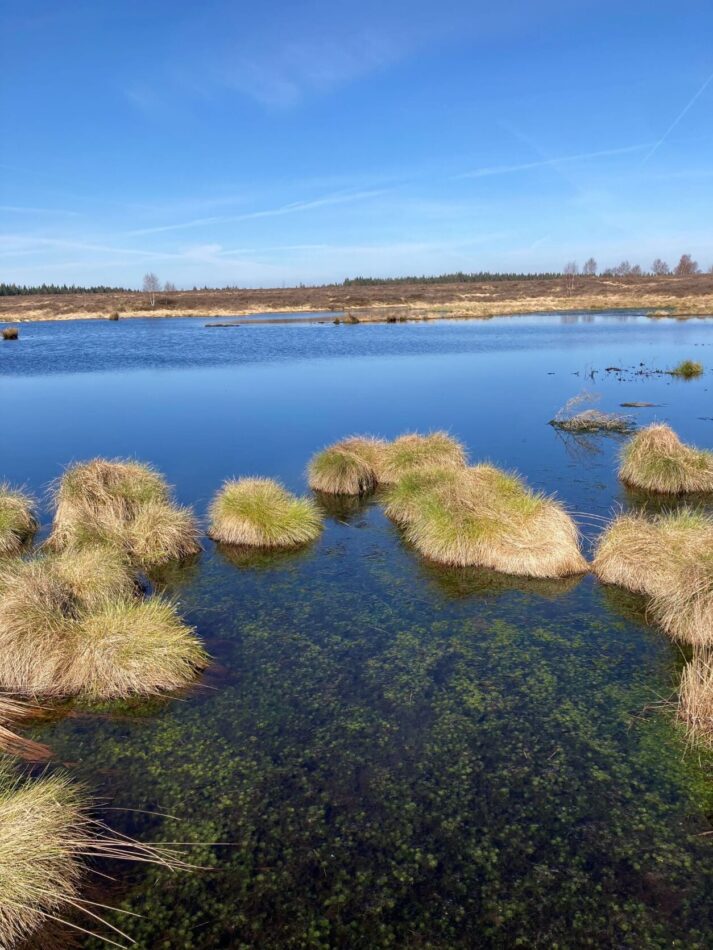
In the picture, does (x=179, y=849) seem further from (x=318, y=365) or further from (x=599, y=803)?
(x=318, y=365)

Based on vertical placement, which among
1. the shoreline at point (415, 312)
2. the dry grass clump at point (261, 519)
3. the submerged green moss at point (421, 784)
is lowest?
the submerged green moss at point (421, 784)

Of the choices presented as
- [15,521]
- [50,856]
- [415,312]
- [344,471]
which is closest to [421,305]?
[415,312]

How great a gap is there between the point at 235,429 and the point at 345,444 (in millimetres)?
7674

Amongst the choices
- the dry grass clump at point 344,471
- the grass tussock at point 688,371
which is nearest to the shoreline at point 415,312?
the grass tussock at point 688,371

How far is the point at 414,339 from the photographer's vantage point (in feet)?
184

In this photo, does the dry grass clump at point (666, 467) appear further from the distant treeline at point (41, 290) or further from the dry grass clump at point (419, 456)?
the distant treeline at point (41, 290)

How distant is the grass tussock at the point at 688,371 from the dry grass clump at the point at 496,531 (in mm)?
24705

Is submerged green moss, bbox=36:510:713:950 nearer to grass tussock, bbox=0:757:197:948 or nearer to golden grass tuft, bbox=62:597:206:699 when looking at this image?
grass tussock, bbox=0:757:197:948

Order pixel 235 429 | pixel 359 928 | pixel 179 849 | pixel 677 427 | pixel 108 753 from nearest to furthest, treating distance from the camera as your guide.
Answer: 1. pixel 359 928
2. pixel 179 849
3. pixel 108 753
4. pixel 677 427
5. pixel 235 429

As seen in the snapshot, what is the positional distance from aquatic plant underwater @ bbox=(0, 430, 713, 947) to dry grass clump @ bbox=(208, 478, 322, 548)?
49 millimetres

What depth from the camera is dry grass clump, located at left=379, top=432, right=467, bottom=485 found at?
17.9m

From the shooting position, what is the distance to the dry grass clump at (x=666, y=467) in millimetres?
17156

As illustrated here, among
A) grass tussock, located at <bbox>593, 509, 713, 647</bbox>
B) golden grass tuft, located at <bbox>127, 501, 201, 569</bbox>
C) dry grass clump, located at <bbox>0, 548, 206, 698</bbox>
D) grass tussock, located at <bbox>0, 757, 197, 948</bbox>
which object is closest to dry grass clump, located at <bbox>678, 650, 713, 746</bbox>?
grass tussock, located at <bbox>593, 509, 713, 647</bbox>

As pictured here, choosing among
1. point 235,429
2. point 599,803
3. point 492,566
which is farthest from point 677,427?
point 599,803
